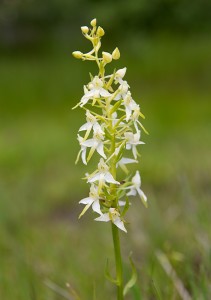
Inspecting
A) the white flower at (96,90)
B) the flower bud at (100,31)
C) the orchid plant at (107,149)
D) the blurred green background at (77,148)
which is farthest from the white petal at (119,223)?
the flower bud at (100,31)

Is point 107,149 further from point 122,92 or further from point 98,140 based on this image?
point 122,92

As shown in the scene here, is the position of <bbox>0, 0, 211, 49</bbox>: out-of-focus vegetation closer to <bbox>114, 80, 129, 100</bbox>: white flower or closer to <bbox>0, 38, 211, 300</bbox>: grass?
<bbox>0, 38, 211, 300</bbox>: grass

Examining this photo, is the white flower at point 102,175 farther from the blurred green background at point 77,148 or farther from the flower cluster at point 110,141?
the blurred green background at point 77,148

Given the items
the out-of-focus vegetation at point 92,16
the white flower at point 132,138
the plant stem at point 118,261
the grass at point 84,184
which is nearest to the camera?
the plant stem at point 118,261

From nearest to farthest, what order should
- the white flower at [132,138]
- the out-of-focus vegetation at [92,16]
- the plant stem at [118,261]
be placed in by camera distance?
the plant stem at [118,261], the white flower at [132,138], the out-of-focus vegetation at [92,16]

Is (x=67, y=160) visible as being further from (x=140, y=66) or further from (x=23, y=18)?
(x=23, y=18)

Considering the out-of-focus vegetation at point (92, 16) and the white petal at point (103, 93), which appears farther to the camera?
the out-of-focus vegetation at point (92, 16)

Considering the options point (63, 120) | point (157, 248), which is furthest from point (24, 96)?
point (157, 248)

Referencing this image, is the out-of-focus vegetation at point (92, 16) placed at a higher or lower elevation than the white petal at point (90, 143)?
higher
